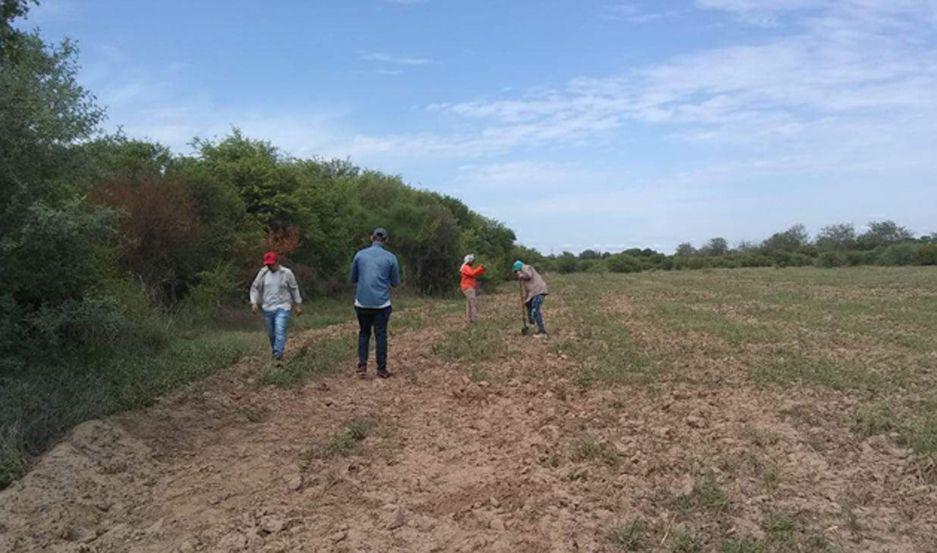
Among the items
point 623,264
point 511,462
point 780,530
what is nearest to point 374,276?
point 511,462

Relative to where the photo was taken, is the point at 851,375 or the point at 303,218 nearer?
the point at 851,375

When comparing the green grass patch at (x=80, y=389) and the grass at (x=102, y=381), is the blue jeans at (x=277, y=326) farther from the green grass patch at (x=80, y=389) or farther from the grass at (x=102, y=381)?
the green grass patch at (x=80, y=389)

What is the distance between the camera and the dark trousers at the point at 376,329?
945 centimetres

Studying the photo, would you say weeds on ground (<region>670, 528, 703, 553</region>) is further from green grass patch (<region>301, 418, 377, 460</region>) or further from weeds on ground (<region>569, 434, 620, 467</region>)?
green grass patch (<region>301, 418, 377, 460</region>)

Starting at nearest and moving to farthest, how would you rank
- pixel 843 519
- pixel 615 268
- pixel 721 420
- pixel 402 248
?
pixel 843 519
pixel 721 420
pixel 402 248
pixel 615 268

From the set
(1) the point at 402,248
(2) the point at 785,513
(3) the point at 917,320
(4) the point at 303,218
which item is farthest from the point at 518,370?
(1) the point at 402,248

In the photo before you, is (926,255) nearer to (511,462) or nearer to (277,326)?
(277,326)

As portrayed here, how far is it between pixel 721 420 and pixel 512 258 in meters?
39.7

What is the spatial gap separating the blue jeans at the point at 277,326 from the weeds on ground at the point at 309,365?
0.74 feet

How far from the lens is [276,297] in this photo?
10367 millimetres

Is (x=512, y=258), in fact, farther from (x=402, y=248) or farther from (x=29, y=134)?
(x=29, y=134)

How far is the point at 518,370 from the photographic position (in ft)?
34.2

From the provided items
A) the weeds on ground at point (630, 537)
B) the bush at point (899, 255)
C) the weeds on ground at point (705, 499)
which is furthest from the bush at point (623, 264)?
the weeds on ground at point (630, 537)

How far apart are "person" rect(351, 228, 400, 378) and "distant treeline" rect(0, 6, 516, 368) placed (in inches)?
109
